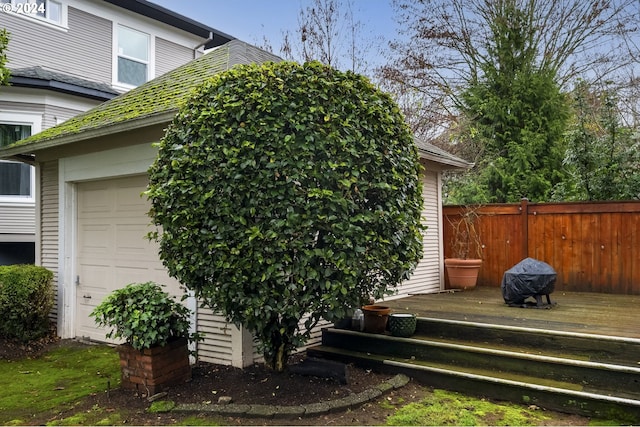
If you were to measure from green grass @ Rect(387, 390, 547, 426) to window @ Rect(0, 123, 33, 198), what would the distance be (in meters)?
8.66

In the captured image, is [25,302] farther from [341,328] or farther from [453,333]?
[453,333]

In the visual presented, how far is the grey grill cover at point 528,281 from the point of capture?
5.50 m

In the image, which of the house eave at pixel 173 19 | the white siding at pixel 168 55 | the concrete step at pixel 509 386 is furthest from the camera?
the white siding at pixel 168 55

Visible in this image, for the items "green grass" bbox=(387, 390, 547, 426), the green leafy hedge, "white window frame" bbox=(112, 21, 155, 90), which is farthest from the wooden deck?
"white window frame" bbox=(112, 21, 155, 90)

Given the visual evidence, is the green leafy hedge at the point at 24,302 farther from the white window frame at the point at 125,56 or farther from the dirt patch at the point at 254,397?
the white window frame at the point at 125,56

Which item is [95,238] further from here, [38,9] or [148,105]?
[38,9]

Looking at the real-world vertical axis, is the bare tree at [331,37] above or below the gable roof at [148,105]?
above

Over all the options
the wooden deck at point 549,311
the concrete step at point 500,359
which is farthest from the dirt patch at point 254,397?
the wooden deck at point 549,311

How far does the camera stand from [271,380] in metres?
4.05

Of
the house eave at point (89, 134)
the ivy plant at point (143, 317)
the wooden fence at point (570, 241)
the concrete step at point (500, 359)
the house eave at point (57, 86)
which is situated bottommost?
the concrete step at point (500, 359)

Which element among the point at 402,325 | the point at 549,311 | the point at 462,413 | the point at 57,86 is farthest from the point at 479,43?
the point at 462,413

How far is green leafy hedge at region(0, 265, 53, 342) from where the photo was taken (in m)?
5.70

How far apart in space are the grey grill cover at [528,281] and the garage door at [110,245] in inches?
157

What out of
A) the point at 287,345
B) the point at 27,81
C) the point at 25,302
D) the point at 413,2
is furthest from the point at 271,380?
the point at 413,2
